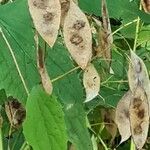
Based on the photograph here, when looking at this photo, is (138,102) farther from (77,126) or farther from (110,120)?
(110,120)

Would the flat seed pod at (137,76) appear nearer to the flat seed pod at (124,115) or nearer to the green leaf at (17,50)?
the flat seed pod at (124,115)

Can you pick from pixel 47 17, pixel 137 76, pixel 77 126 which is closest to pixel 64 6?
pixel 47 17

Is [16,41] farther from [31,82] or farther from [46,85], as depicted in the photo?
[46,85]

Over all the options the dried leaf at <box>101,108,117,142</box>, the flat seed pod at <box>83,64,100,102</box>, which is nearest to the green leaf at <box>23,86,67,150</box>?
the flat seed pod at <box>83,64,100,102</box>

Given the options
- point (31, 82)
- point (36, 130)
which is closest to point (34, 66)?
point (31, 82)

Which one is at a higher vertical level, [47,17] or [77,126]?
[47,17]

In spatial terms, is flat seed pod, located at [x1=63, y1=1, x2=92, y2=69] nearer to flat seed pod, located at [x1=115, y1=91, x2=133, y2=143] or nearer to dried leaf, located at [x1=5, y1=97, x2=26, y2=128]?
flat seed pod, located at [x1=115, y1=91, x2=133, y2=143]
